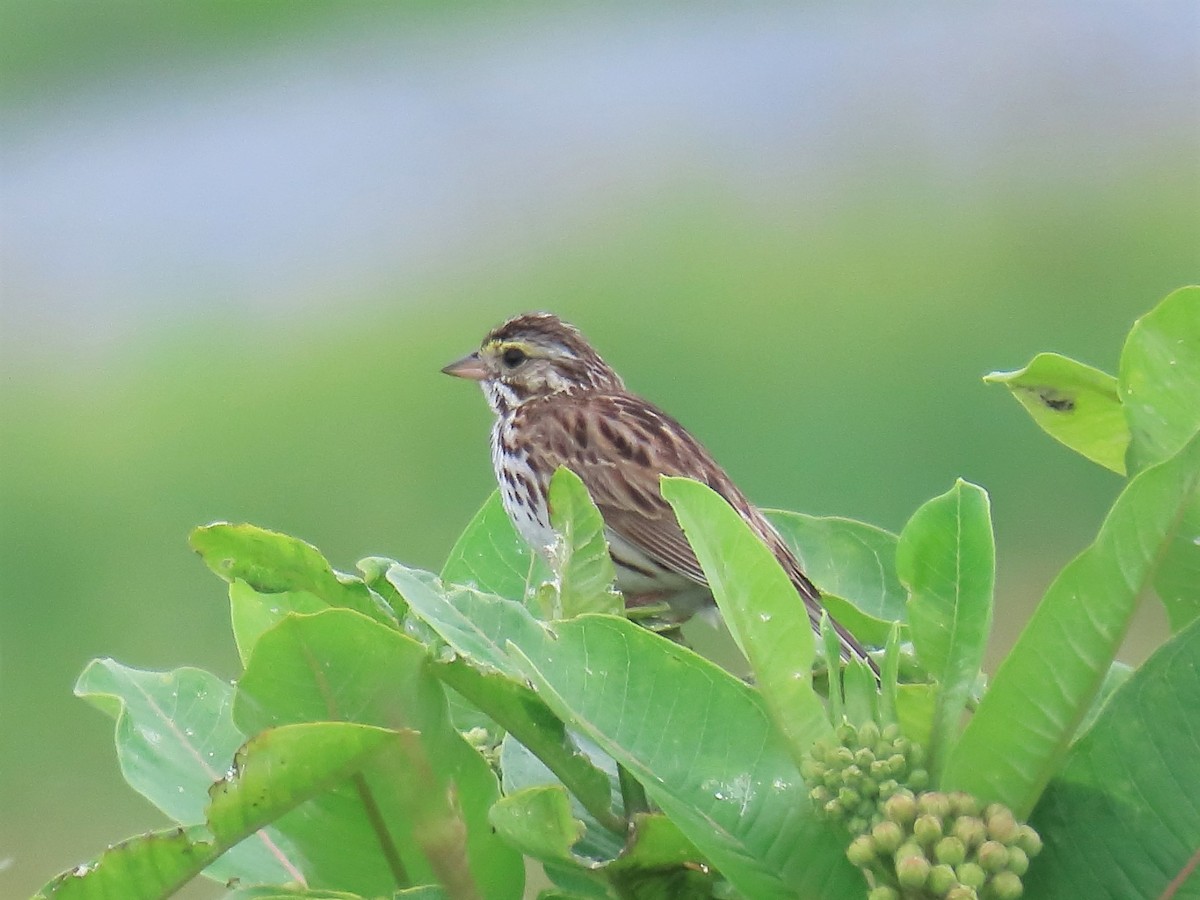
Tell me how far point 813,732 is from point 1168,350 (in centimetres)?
44

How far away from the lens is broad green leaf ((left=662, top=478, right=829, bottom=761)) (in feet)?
4.17

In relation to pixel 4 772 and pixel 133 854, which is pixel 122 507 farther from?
pixel 133 854

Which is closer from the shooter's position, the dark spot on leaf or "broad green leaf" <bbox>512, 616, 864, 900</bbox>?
"broad green leaf" <bbox>512, 616, 864, 900</bbox>

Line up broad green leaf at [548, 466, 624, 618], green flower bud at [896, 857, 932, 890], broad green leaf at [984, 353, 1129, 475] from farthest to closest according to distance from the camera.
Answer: broad green leaf at [984, 353, 1129, 475] → broad green leaf at [548, 466, 624, 618] → green flower bud at [896, 857, 932, 890]

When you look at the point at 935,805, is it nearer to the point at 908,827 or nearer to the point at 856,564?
the point at 908,827

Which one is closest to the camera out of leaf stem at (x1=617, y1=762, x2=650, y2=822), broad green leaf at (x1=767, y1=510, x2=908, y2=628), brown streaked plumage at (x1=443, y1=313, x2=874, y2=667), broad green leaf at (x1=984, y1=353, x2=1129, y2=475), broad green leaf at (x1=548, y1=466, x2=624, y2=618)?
leaf stem at (x1=617, y1=762, x2=650, y2=822)

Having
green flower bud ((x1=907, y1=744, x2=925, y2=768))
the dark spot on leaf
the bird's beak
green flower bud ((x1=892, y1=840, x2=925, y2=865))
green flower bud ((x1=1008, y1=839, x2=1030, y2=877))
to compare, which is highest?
the dark spot on leaf

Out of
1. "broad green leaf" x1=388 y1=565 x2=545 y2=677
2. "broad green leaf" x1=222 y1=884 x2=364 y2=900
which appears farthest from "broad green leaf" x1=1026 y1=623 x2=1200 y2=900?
"broad green leaf" x1=222 y1=884 x2=364 y2=900

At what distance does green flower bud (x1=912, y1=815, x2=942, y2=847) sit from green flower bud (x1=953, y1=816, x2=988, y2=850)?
0.04 feet

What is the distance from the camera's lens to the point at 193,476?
31.7 feet

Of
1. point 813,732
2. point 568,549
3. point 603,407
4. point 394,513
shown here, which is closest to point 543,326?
point 603,407

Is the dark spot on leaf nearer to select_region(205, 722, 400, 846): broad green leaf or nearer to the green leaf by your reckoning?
the green leaf

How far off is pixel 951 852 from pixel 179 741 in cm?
78

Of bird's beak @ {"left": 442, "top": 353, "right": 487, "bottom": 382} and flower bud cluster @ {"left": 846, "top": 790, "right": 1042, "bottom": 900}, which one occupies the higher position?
flower bud cluster @ {"left": 846, "top": 790, "right": 1042, "bottom": 900}
